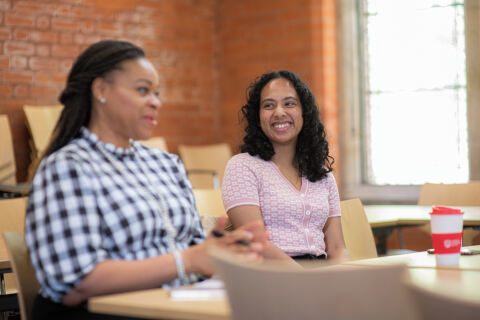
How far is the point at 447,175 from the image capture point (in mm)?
6160

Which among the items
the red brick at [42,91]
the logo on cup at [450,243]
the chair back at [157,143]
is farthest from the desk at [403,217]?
the red brick at [42,91]

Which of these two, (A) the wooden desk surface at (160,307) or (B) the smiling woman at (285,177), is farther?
(B) the smiling woman at (285,177)

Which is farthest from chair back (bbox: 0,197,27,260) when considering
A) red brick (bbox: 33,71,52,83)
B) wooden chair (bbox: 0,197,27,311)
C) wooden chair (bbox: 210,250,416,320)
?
red brick (bbox: 33,71,52,83)

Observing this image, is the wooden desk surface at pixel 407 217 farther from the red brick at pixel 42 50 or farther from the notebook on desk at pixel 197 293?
the red brick at pixel 42 50

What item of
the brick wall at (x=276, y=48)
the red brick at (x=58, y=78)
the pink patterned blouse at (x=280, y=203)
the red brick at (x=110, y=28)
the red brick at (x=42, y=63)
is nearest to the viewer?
the pink patterned blouse at (x=280, y=203)

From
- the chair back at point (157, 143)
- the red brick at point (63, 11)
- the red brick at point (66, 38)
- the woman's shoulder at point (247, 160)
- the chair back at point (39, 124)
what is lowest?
the chair back at point (157, 143)

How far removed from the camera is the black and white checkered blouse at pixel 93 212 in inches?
64.0

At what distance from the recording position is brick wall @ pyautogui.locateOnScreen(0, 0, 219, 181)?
5.87m

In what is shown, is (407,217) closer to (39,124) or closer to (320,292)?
(320,292)

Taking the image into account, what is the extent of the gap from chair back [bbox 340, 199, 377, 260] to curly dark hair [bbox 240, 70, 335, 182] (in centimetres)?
24

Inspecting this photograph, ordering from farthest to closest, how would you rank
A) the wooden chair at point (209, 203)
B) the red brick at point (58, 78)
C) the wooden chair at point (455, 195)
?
the red brick at point (58, 78), the wooden chair at point (455, 195), the wooden chair at point (209, 203)

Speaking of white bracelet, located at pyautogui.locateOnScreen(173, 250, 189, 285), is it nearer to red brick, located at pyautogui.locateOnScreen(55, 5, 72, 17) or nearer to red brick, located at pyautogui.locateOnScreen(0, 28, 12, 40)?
red brick, located at pyautogui.locateOnScreen(0, 28, 12, 40)

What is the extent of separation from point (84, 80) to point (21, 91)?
14.1ft

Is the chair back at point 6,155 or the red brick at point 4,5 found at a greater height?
the red brick at point 4,5
